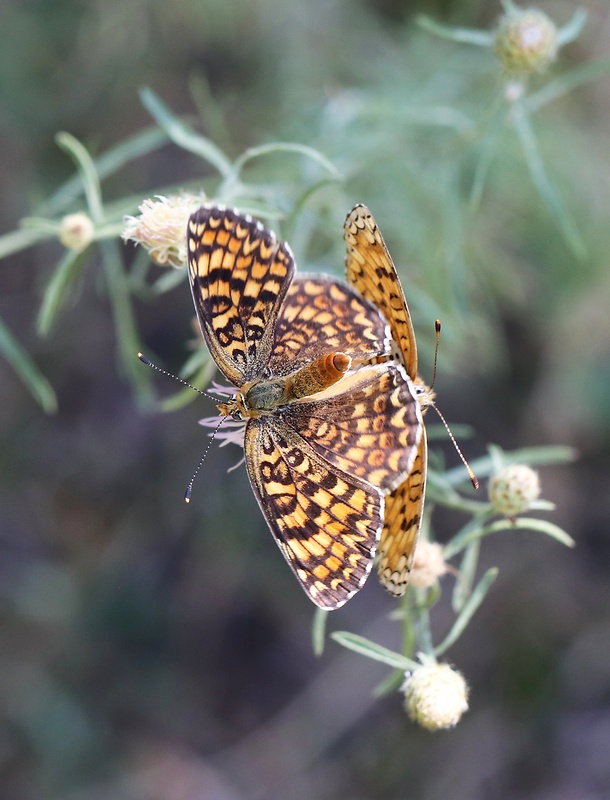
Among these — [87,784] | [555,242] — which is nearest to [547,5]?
[555,242]

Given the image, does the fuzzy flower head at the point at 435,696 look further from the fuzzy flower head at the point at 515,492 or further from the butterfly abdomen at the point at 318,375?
the butterfly abdomen at the point at 318,375

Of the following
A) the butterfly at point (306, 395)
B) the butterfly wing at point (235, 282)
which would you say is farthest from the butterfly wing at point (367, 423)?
the butterfly wing at point (235, 282)

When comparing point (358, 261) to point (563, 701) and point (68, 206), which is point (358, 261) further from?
point (563, 701)

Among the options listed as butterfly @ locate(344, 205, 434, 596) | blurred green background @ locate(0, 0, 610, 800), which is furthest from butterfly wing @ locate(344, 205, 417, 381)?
blurred green background @ locate(0, 0, 610, 800)

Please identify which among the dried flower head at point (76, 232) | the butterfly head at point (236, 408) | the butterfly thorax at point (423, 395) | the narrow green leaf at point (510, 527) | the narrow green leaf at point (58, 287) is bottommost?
the narrow green leaf at point (510, 527)

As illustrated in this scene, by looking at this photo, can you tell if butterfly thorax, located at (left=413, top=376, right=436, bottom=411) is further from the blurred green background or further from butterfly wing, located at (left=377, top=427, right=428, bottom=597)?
the blurred green background

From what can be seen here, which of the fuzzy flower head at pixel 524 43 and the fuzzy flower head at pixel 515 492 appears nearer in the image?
the fuzzy flower head at pixel 515 492
